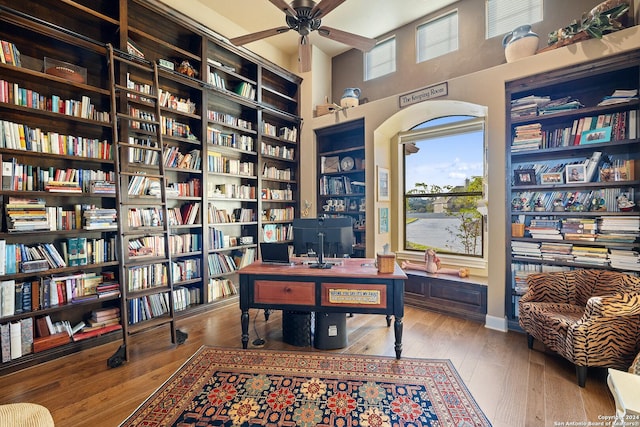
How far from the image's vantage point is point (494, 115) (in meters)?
3.09

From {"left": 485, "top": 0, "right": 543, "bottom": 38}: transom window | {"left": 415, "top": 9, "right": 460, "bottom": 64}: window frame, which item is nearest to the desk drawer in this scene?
{"left": 415, "top": 9, "right": 460, "bottom": 64}: window frame

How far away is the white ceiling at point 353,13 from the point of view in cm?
375

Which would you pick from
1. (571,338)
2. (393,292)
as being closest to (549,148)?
(571,338)

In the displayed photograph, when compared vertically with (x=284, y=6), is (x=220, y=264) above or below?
below

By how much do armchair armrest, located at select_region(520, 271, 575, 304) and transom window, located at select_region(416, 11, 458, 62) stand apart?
123 inches

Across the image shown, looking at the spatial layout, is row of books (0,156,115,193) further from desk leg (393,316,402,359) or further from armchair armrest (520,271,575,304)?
armchair armrest (520,271,575,304)

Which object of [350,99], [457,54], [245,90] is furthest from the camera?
[350,99]

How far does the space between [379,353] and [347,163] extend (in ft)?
9.80

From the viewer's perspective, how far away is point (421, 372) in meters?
2.25

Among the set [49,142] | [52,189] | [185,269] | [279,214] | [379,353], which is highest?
[49,142]

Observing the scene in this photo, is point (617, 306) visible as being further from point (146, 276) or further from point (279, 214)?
point (146, 276)

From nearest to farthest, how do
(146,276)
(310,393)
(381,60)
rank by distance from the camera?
1. (310,393)
2. (146,276)
3. (381,60)

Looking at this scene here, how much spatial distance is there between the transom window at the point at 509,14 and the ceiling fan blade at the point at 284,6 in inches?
110

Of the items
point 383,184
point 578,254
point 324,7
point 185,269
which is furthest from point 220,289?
point 578,254
